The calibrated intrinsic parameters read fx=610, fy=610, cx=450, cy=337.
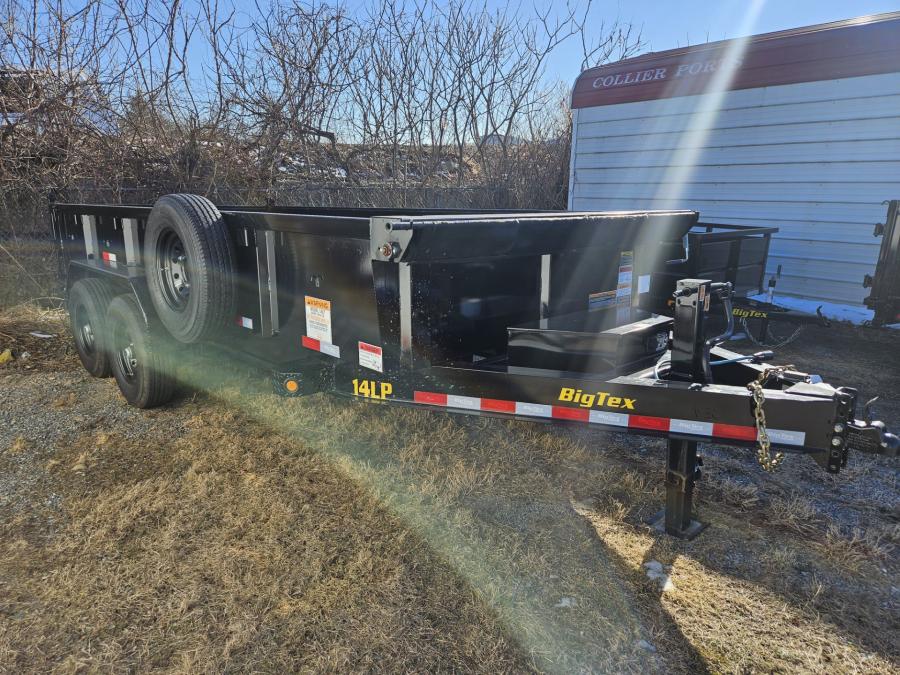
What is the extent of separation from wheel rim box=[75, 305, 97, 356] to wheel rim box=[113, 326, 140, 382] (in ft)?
1.92

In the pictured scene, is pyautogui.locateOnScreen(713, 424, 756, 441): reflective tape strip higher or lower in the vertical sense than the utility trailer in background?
lower

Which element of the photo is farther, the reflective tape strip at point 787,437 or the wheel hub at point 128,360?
the wheel hub at point 128,360

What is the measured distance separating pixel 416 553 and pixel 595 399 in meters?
1.05

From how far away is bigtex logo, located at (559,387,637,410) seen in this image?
234 centimetres

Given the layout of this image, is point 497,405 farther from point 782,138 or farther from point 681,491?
point 782,138

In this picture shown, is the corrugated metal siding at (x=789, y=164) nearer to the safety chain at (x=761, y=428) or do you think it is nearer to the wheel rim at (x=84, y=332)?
the safety chain at (x=761, y=428)

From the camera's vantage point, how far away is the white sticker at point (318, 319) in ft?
9.65

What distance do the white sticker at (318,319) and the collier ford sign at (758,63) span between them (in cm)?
703

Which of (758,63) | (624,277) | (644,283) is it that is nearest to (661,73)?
(758,63)

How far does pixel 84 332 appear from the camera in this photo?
4.98 metres

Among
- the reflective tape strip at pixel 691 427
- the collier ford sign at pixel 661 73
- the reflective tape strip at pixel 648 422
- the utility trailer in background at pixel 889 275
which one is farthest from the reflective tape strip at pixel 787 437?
the collier ford sign at pixel 661 73

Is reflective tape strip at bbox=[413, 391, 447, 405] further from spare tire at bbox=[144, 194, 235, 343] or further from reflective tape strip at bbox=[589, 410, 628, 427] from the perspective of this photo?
spare tire at bbox=[144, 194, 235, 343]

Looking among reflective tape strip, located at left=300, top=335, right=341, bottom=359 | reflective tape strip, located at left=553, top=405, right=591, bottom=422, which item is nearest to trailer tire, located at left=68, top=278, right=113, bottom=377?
reflective tape strip, located at left=300, top=335, right=341, bottom=359

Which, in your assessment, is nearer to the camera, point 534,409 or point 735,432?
point 735,432
